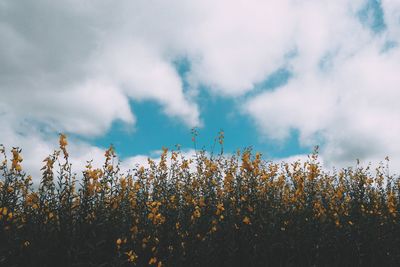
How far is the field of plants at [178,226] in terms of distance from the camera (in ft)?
16.2

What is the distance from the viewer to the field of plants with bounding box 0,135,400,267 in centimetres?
493

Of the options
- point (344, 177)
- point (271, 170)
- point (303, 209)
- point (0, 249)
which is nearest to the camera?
point (0, 249)

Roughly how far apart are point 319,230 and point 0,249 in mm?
4995

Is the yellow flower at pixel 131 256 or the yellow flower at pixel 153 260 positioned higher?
the yellow flower at pixel 131 256

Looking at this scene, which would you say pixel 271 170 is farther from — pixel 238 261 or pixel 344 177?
pixel 344 177

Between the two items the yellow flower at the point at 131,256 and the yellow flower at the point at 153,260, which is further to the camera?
the yellow flower at the point at 153,260

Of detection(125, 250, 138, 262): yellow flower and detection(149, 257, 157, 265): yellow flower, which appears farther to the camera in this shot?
detection(149, 257, 157, 265): yellow flower

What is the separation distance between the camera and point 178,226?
589 cm

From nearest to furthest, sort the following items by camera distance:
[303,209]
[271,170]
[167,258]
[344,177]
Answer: [167,258]
[303,209]
[271,170]
[344,177]

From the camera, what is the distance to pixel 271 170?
355 inches

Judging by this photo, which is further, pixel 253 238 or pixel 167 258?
pixel 253 238

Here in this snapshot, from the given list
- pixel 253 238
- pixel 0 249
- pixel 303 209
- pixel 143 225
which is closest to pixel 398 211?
pixel 303 209

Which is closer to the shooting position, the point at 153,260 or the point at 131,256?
the point at 131,256

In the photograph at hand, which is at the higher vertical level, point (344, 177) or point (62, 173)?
point (344, 177)
